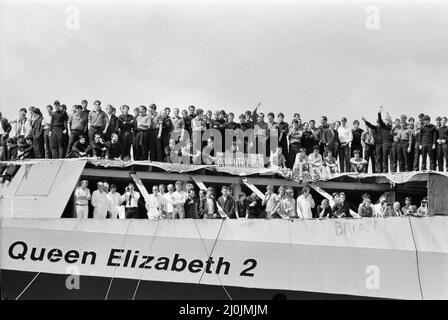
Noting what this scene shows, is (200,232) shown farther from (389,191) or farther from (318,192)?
(389,191)

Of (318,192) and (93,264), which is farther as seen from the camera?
(318,192)

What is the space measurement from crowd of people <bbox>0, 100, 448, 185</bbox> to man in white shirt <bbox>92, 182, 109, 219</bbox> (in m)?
1.43

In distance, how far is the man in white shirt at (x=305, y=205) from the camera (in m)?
28.5

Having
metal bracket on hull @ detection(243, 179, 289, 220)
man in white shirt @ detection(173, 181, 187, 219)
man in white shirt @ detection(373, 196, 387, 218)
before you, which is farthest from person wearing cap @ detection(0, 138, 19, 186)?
man in white shirt @ detection(373, 196, 387, 218)

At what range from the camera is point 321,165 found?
30172 mm

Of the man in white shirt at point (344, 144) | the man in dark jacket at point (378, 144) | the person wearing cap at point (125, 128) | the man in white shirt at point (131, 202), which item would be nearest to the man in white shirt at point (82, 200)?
the man in white shirt at point (131, 202)

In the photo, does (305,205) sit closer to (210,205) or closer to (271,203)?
(271,203)

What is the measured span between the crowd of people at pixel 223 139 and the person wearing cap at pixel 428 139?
28mm

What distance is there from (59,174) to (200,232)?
13.2ft

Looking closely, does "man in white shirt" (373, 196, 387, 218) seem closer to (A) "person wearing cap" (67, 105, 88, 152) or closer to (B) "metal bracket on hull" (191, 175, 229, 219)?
(B) "metal bracket on hull" (191, 175, 229, 219)

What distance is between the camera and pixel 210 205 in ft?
92.1

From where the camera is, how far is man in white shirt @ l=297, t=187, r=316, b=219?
93.7ft

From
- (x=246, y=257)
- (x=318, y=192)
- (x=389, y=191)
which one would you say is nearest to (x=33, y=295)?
(x=246, y=257)
